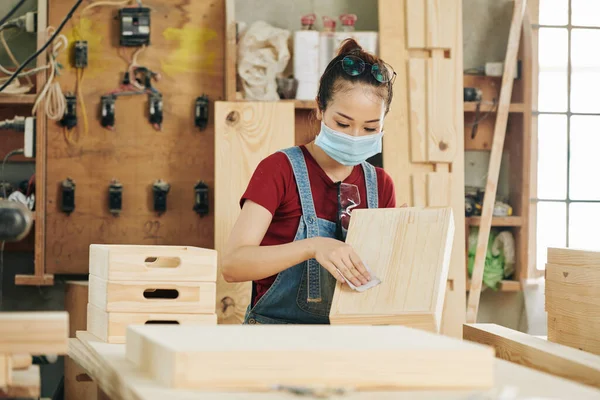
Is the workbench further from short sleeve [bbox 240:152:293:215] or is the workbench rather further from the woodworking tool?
short sleeve [bbox 240:152:293:215]

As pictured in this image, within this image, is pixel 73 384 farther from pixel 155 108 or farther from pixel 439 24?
pixel 439 24

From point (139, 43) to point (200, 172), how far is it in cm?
73

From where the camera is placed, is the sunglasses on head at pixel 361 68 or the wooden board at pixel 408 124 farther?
the wooden board at pixel 408 124

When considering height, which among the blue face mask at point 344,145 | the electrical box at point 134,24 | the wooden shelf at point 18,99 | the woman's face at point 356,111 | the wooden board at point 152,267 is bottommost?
the wooden board at point 152,267

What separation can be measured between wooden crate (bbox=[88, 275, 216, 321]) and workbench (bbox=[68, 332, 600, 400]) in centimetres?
23

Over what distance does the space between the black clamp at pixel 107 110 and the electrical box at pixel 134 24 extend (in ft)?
0.99

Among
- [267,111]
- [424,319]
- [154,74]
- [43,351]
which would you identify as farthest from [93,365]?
[154,74]

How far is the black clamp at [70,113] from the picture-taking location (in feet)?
13.5

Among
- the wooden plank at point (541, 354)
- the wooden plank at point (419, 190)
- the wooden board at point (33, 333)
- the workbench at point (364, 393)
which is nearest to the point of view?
the workbench at point (364, 393)

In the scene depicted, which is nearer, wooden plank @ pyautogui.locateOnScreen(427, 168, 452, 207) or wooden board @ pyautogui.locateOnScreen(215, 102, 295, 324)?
wooden board @ pyautogui.locateOnScreen(215, 102, 295, 324)

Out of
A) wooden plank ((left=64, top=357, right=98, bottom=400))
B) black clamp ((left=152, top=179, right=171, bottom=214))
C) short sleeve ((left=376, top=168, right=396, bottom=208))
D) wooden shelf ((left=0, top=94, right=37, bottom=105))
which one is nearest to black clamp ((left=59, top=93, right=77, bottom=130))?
wooden shelf ((left=0, top=94, right=37, bottom=105))

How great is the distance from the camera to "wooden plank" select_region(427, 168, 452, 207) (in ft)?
13.5

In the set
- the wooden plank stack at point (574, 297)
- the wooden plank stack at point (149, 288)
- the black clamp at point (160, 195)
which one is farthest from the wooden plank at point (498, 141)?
the wooden plank stack at point (149, 288)

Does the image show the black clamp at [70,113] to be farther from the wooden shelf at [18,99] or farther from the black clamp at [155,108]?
the black clamp at [155,108]
